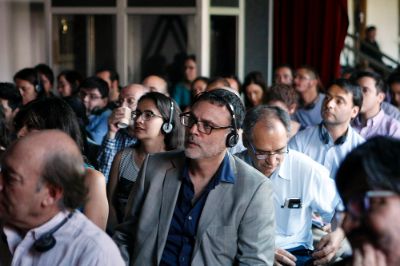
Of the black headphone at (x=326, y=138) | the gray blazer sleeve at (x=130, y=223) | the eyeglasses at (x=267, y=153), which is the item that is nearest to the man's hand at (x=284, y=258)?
the eyeglasses at (x=267, y=153)

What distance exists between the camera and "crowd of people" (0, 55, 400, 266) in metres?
1.67

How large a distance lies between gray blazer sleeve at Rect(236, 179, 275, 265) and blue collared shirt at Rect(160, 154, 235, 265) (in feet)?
0.42

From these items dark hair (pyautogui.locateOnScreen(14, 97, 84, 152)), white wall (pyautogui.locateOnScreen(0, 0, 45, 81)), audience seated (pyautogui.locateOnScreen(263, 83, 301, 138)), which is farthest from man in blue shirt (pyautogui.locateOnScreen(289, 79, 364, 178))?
white wall (pyautogui.locateOnScreen(0, 0, 45, 81))

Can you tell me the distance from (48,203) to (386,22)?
15160 mm

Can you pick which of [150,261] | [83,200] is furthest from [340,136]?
[83,200]

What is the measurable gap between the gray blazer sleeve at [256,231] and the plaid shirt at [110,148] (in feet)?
4.94

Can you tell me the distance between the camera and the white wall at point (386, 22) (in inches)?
642

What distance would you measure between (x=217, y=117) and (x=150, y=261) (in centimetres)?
63

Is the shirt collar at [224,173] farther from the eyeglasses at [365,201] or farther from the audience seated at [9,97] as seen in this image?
the audience seated at [9,97]

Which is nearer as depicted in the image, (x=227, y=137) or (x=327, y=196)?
(x=227, y=137)

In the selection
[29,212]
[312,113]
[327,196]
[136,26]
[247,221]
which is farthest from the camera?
[136,26]

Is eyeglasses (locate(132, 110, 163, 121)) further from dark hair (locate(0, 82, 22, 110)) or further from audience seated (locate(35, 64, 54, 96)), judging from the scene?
audience seated (locate(35, 64, 54, 96))

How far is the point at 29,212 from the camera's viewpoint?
2.17 m

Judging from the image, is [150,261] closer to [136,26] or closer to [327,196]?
[327,196]
